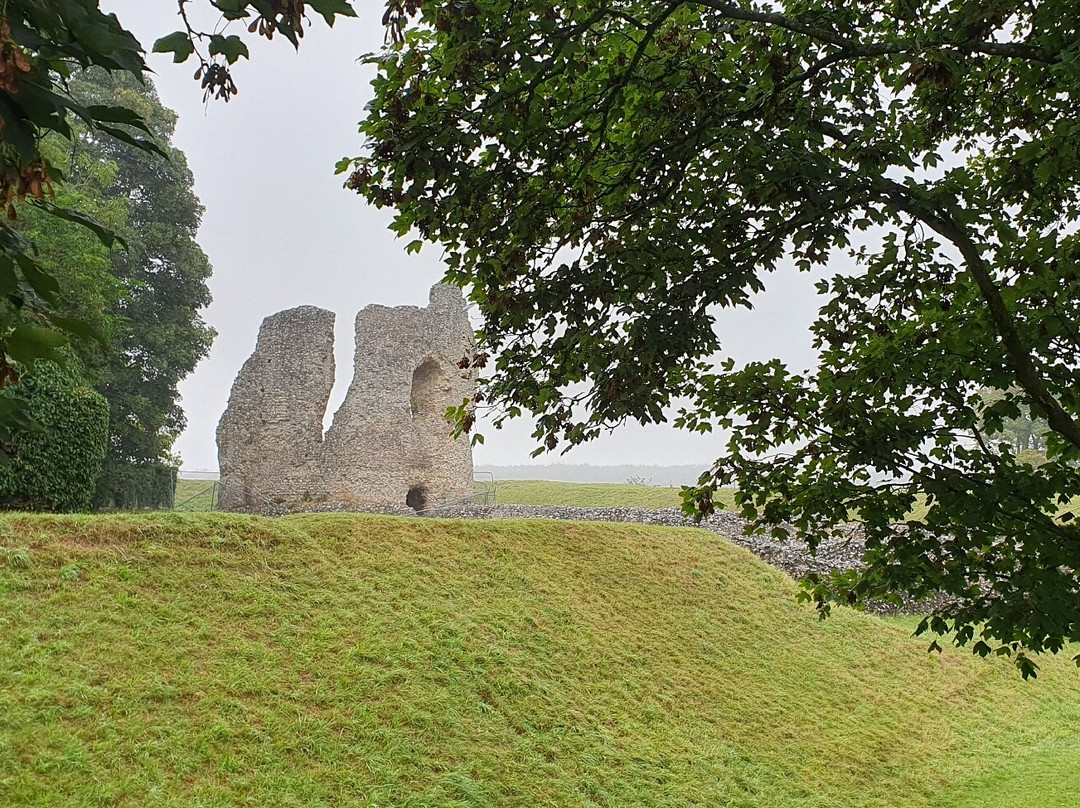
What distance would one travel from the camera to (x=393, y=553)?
9.74 metres

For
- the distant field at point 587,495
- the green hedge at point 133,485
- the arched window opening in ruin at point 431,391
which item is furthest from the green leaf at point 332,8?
the distant field at point 587,495

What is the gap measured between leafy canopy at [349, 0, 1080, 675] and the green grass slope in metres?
3.32

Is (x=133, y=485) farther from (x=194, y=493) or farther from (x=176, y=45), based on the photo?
(x=176, y=45)

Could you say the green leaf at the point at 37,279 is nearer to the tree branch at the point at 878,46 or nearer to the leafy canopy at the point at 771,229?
the leafy canopy at the point at 771,229

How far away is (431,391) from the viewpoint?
23.3 metres

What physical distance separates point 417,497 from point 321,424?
408 centimetres

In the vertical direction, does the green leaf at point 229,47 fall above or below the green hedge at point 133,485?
above

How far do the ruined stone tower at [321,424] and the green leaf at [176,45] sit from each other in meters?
18.7

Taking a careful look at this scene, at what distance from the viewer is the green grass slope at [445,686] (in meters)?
5.39

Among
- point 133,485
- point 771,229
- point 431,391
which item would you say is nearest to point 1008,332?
point 771,229

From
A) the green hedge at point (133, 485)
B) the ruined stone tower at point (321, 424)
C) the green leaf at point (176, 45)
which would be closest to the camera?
the green leaf at point (176, 45)

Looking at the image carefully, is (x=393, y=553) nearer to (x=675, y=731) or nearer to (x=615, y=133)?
(x=675, y=731)

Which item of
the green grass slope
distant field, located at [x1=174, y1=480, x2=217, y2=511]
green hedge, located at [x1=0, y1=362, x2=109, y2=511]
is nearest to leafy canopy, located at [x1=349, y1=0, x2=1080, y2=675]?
the green grass slope

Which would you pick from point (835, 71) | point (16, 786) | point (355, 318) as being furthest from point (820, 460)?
point (355, 318)
